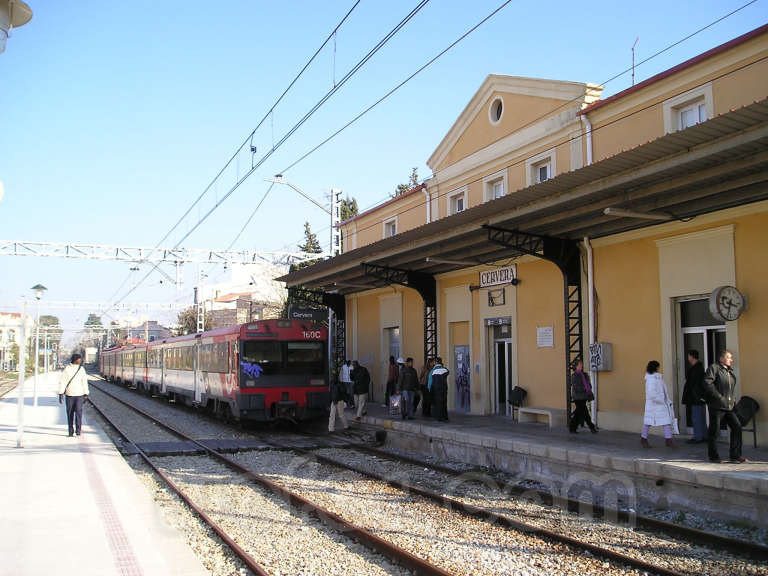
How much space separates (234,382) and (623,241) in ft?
31.2

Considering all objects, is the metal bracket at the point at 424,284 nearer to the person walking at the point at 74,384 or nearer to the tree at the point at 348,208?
the person walking at the point at 74,384

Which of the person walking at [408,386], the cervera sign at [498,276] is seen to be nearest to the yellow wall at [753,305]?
the cervera sign at [498,276]

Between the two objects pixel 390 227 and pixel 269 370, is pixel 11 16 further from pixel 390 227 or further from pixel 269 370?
pixel 390 227

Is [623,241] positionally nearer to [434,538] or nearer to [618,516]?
[618,516]

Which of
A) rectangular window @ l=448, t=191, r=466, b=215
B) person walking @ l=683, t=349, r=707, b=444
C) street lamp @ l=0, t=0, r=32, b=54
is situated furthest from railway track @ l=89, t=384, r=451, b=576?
rectangular window @ l=448, t=191, r=466, b=215

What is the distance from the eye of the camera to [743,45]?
11.4 metres

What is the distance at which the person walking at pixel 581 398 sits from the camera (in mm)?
12555

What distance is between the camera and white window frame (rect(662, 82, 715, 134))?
475 inches

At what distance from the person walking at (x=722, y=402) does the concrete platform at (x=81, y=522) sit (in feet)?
21.8

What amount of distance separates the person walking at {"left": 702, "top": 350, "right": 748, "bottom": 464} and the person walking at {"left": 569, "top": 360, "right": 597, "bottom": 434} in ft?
11.9

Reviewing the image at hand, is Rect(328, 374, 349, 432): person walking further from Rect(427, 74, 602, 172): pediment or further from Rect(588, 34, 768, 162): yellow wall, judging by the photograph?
Rect(588, 34, 768, 162): yellow wall

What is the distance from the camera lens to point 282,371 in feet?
54.8

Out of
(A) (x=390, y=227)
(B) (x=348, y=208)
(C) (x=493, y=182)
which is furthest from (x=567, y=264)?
(B) (x=348, y=208)

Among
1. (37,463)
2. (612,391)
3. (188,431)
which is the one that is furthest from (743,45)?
(188,431)
